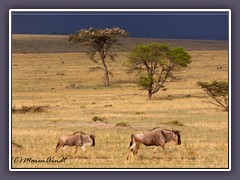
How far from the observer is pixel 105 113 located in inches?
1389

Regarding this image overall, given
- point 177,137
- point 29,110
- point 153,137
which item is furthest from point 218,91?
point 153,137

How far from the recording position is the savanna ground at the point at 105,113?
16.0 metres

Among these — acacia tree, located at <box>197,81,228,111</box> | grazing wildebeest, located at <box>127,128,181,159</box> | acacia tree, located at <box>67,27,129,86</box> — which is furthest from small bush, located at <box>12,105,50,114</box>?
acacia tree, located at <box>67,27,129,86</box>

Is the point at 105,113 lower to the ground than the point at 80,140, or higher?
higher

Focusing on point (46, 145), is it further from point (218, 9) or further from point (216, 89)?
point (216, 89)

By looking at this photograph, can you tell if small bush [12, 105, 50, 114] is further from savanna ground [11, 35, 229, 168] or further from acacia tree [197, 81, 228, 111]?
acacia tree [197, 81, 228, 111]

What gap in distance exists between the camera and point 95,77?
72125 mm

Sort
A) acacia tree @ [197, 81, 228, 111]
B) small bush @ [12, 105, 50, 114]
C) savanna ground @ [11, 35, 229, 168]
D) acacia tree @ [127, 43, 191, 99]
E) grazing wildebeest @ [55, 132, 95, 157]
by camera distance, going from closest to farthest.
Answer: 1. grazing wildebeest @ [55, 132, 95, 157]
2. savanna ground @ [11, 35, 229, 168]
3. small bush @ [12, 105, 50, 114]
4. acacia tree @ [197, 81, 228, 111]
5. acacia tree @ [127, 43, 191, 99]

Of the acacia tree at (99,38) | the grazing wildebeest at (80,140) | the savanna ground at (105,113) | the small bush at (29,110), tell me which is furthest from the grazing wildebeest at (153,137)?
the acacia tree at (99,38)

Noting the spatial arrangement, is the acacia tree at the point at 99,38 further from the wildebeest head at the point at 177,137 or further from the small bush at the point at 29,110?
the wildebeest head at the point at 177,137

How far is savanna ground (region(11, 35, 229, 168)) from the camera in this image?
1602 cm

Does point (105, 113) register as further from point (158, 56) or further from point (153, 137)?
point (158, 56)

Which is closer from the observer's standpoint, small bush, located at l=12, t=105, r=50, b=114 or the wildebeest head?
the wildebeest head
